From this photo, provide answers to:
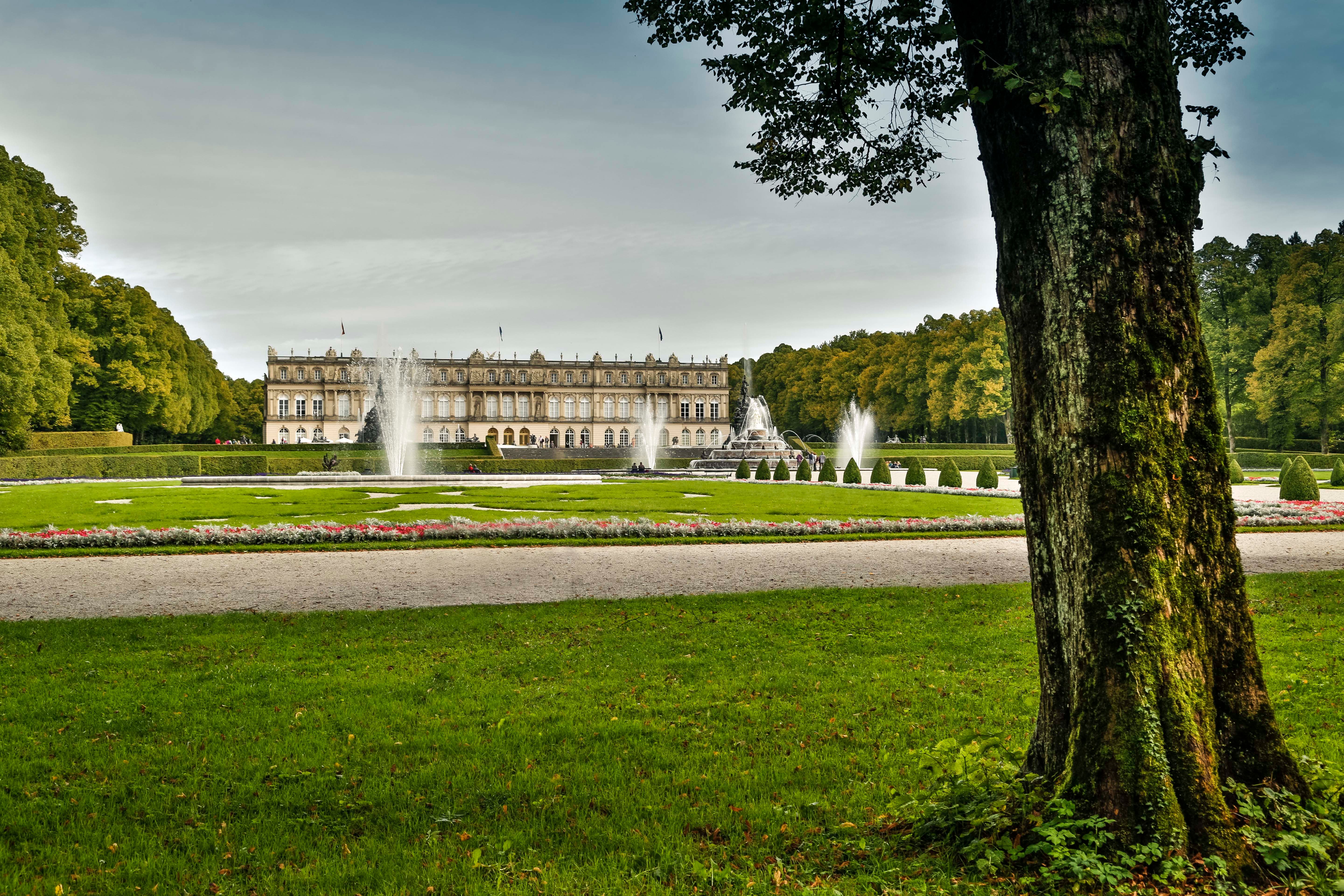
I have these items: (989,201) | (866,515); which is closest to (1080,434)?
(989,201)

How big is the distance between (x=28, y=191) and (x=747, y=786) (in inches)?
1379

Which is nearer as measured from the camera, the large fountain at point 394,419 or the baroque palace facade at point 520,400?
the large fountain at point 394,419

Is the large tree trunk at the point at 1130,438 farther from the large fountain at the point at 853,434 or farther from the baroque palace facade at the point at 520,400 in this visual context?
the baroque palace facade at the point at 520,400

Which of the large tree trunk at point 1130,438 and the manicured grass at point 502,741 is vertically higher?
the large tree trunk at point 1130,438

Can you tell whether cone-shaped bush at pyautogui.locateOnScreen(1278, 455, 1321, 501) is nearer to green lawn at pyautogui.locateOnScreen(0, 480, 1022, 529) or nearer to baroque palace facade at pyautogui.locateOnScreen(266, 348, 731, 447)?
green lawn at pyautogui.locateOnScreen(0, 480, 1022, 529)

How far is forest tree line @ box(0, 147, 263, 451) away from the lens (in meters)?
25.7

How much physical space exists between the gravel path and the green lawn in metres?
3.58

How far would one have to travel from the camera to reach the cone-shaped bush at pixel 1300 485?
17.5m

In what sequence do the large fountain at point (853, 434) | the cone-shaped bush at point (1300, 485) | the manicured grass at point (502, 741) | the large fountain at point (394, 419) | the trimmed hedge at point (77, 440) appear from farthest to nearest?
the large fountain at point (853, 434), the large fountain at point (394, 419), the trimmed hedge at point (77, 440), the cone-shaped bush at point (1300, 485), the manicured grass at point (502, 741)

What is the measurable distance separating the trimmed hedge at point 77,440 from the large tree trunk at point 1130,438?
35481mm

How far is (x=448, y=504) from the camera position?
57.9 feet

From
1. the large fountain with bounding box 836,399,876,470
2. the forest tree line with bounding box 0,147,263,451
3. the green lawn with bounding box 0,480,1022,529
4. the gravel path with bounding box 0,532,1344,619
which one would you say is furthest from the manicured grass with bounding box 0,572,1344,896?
the forest tree line with bounding box 0,147,263,451

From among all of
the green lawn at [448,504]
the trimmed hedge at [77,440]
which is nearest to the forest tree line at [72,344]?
the trimmed hedge at [77,440]

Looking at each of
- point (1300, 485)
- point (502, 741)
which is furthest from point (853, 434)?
point (502, 741)
